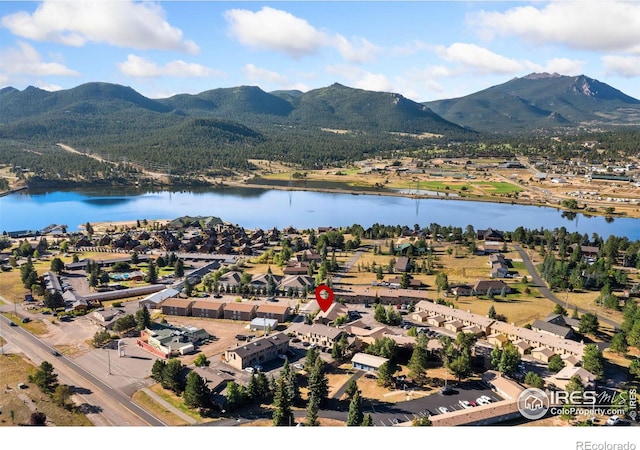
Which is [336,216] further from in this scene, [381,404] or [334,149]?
[334,149]

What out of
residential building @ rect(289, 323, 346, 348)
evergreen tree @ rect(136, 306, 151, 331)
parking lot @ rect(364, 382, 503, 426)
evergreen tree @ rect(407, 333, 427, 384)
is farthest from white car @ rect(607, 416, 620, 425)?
evergreen tree @ rect(136, 306, 151, 331)

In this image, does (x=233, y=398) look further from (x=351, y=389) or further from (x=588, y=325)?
(x=588, y=325)

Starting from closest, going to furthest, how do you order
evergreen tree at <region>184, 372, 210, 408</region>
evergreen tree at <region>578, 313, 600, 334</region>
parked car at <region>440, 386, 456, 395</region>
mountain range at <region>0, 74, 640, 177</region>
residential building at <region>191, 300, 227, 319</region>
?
evergreen tree at <region>184, 372, 210, 408</region>
parked car at <region>440, 386, 456, 395</region>
evergreen tree at <region>578, 313, 600, 334</region>
residential building at <region>191, 300, 227, 319</region>
mountain range at <region>0, 74, 640, 177</region>

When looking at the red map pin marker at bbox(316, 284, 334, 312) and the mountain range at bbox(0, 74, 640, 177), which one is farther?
the mountain range at bbox(0, 74, 640, 177)

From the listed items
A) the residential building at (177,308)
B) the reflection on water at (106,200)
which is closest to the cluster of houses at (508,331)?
the residential building at (177,308)

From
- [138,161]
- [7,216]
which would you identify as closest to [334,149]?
[138,161]

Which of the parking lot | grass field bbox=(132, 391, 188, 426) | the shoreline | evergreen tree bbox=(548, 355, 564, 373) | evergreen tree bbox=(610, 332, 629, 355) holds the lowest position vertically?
grass field bbox=(132, 391, 188, 426)

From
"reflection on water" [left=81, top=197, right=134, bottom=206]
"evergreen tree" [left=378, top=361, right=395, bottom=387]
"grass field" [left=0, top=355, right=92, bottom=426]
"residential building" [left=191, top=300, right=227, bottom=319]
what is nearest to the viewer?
"grass field" [left=0, top=355, right=92, bottom=426]

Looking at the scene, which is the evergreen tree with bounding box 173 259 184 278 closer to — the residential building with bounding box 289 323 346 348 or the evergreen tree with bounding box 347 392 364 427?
the residential building with bounding box 289 323 346 348
